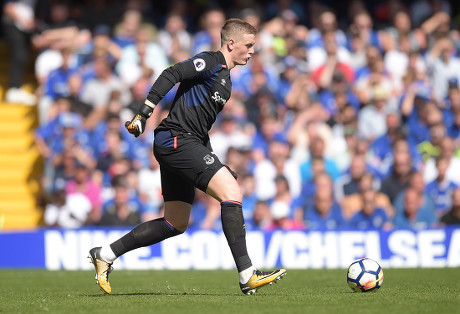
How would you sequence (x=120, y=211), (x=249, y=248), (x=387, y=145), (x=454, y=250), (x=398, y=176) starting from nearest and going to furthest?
(x=454, y=250)
(x=249, y=248)
(x=120, y=211)
(x=398, y=176)
(x=387, y=145)

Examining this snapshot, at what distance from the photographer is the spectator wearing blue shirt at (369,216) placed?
12.3m

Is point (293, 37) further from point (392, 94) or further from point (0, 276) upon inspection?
point (0, 276)

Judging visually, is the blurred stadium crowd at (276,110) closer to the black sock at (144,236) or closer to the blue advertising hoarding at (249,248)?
the blue advertising hoarding at (249,248)

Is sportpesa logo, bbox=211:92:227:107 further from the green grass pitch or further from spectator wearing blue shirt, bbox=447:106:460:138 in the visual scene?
spectator wearing blue shirt, bbox=447:106:460:138

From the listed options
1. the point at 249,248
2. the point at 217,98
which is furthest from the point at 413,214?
the point at 217,98

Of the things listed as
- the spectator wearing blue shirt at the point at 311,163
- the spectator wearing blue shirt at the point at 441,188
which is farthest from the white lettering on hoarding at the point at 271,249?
the spectator wearing blue shirt at the point at 311,163

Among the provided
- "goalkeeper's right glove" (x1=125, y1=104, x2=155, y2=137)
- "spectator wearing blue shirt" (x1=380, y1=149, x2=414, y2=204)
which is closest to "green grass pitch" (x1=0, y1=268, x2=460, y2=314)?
"goalkeeper's right glove" (x1=125, y1=104, x2=155, y2=137)

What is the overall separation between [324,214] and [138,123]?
21.4ft

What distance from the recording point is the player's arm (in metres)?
6.62

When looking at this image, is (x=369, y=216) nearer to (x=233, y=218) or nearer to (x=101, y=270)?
(x=233, y=218)

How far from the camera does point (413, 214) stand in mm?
12430

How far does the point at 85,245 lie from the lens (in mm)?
11680

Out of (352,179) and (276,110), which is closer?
(352,179)

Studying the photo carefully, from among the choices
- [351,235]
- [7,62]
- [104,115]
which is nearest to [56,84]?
[104,115]
